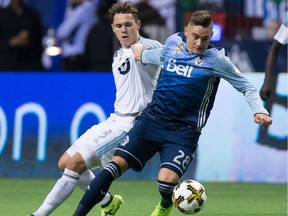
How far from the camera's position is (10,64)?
16391mm

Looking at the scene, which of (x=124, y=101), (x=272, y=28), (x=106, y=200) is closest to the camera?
(x=124, y=101)

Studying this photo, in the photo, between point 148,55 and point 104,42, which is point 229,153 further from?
point 148,55

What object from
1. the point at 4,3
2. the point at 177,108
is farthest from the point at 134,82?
the point at 4,3

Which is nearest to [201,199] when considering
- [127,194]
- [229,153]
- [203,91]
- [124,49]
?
[203,91]

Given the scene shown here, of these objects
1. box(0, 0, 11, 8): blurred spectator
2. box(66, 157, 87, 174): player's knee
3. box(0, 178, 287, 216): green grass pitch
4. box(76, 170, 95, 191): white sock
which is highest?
box(66, 157, 87, 174): player's knee

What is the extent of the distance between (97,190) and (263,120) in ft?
4.98

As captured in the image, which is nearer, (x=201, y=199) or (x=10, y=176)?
(x=201, y=199)

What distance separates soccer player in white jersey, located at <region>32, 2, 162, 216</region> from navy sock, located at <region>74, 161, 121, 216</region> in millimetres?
497

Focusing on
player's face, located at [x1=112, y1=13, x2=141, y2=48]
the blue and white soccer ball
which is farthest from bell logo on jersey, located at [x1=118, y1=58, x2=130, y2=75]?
the blue and white soccer ball

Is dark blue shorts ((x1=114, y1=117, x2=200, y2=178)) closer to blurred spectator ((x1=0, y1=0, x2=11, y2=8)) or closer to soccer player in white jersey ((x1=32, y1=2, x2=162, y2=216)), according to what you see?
soccer player in white jersey ((x1=32, y1=2, x2=162, y2=216))

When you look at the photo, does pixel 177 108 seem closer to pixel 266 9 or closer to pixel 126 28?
pixel 126 28

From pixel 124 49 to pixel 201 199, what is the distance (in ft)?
5.82

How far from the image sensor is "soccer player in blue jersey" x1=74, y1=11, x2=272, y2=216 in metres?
9.43

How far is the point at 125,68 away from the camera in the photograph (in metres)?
10.3
